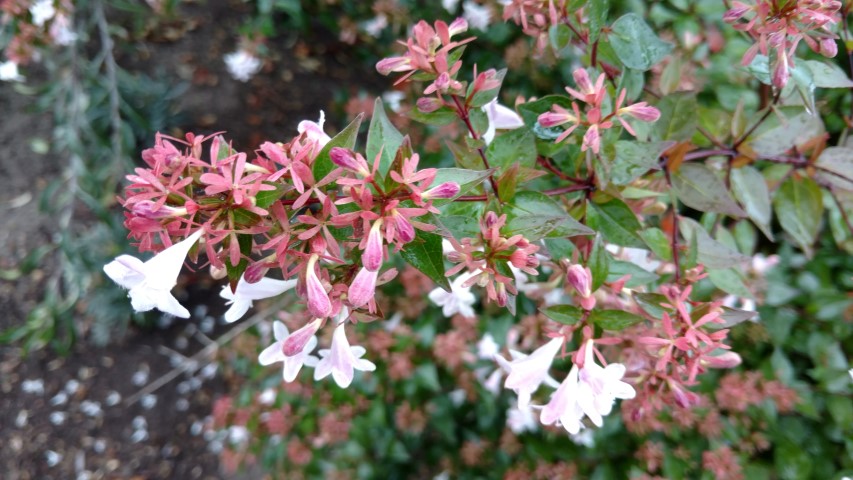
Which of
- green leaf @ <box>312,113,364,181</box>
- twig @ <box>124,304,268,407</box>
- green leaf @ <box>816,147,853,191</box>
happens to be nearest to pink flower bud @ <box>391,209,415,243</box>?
green leaf @ <box>312,113,364,181</box>

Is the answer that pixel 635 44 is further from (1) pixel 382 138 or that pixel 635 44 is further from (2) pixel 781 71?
(1) pixel 382 138

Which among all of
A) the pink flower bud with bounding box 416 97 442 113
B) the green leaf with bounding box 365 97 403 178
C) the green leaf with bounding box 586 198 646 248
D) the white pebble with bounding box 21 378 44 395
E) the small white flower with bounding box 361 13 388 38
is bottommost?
the white pebble with bounding box 21 378 44 395

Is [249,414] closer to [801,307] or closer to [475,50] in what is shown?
[475,50]

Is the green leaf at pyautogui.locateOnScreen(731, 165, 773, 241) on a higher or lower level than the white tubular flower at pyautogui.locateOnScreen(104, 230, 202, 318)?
lower

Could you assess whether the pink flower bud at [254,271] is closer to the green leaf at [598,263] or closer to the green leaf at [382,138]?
the green leaf at [382,138]

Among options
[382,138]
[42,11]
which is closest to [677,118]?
[382,138]

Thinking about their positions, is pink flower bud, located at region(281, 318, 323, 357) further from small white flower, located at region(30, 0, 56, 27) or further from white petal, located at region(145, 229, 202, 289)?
small white flower, located at region(30, 0, 56, 27)

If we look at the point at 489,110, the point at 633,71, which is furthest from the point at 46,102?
the point at 633,71
